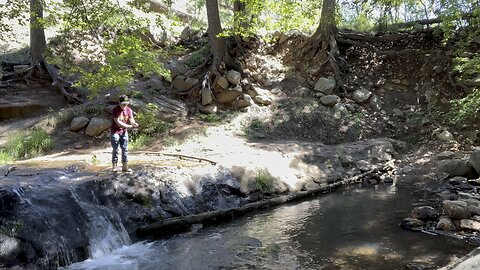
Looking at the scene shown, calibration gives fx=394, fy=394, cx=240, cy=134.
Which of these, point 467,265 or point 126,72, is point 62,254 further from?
point 126,72

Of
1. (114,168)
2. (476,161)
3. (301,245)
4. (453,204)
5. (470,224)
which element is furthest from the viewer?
(476,161)

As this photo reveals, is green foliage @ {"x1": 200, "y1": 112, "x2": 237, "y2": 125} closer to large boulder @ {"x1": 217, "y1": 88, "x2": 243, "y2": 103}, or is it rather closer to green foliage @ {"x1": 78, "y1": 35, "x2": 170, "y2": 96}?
large boulder @ {"x1": 217, "y1": 88, "x2": 243, "y2": 103}

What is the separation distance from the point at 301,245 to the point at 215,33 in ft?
34.2

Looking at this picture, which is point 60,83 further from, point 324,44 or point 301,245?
point 301,245

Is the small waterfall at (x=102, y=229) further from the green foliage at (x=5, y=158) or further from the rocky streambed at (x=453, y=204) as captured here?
the rocky streambed at (x=453, y=204)

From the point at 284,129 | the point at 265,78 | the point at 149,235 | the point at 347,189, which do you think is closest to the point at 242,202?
the point at 149,235

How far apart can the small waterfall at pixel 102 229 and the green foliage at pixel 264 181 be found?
3533 millimetres

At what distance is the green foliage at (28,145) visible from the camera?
448 inches

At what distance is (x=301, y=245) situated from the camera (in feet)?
22.4

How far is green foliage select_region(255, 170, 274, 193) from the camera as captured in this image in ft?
31.5

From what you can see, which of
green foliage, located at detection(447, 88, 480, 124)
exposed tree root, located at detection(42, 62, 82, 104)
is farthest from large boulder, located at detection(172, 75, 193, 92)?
green foliage, located at detection(447, 88, 480, 124)

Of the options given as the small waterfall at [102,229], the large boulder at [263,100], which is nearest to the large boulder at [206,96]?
the large boulder at [263,100]

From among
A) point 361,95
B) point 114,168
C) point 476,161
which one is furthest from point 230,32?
point 476,161

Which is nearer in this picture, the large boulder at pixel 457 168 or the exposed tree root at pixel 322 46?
the large boulder at pixel 457 168
